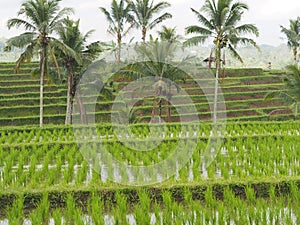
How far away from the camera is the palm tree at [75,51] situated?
1463 centimetres

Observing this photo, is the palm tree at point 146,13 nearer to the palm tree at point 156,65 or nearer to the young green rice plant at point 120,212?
the palm tree at point 156,65

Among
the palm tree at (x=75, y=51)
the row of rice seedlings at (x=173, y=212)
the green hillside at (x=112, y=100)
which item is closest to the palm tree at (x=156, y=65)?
the palm tree at (x=75, y=51)

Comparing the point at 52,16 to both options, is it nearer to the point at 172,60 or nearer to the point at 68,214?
the point at 172,60

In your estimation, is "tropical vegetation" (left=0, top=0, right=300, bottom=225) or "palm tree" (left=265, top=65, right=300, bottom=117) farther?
"palm tree" (left=265, top=65, right=300, bottom=117)

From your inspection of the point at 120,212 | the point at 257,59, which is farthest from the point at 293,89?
the point at 257,59

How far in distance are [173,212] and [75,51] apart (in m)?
11.0

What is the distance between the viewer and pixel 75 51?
48.3 ft

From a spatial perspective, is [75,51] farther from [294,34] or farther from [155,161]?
[294,34]

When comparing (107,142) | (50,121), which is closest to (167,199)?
(107,142)

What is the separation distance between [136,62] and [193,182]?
9450 mm

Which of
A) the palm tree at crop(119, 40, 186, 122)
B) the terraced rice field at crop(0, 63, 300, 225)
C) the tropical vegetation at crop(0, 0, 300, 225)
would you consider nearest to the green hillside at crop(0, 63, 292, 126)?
the tropical vegetation at crop(0, 0, 300, 225)

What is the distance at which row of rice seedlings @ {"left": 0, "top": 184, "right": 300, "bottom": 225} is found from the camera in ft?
13.9

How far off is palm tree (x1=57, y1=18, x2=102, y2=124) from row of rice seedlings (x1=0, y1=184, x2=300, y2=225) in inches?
375

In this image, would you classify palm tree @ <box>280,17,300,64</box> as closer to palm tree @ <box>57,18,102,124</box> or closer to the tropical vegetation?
the tropical vegetation
